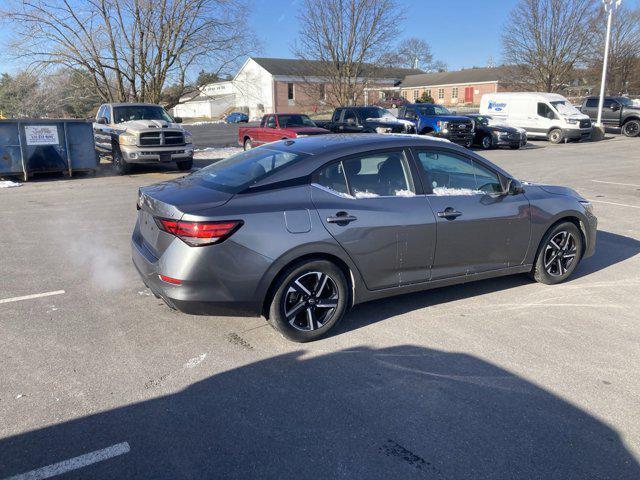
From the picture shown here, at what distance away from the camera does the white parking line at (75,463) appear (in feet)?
9.01

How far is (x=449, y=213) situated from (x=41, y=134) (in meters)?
12.8

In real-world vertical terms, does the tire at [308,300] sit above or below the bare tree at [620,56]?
below

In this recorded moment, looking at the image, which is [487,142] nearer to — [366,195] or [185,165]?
[185,165]

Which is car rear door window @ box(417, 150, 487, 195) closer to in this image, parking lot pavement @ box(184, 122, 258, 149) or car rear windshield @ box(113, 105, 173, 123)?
car rear windshield @ box(113, 105, 173, 123)

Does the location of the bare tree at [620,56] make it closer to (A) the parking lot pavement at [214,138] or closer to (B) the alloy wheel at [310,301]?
(A) the parking lot pavement at [214,138]

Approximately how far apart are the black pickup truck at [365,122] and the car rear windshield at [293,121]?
2.26 m

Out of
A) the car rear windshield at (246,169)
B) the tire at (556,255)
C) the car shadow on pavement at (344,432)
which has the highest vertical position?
the car rear windshield at (246,169)

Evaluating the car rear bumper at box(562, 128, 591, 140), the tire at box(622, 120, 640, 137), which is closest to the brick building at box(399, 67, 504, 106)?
the tire at box(622, 120, 640, 137)

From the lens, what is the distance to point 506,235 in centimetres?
520

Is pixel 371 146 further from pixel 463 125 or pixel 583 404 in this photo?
pixel 463 125

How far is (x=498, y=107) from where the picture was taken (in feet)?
92.2

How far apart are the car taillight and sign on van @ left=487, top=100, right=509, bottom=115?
26.8m

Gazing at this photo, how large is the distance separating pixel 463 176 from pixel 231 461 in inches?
134

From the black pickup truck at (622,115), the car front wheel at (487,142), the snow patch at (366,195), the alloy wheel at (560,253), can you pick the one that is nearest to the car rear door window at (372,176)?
the snow patch at (366,195)
